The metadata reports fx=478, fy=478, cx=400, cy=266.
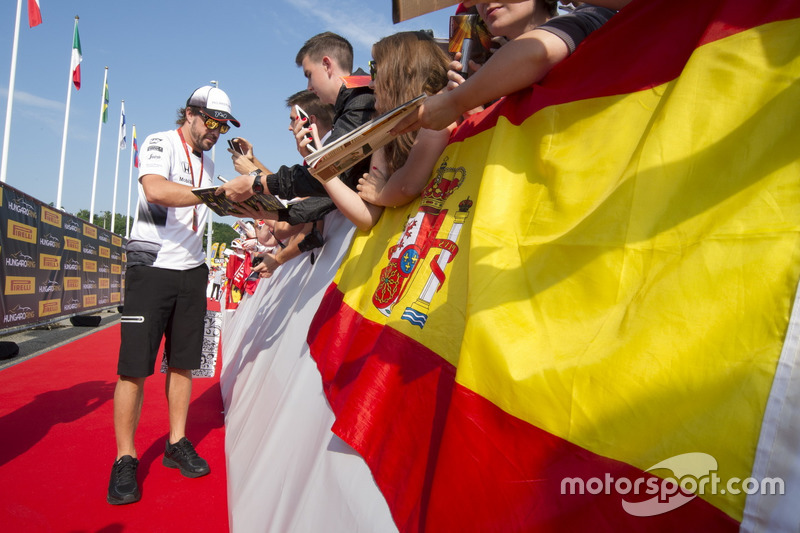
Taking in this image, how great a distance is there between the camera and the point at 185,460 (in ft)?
9.56

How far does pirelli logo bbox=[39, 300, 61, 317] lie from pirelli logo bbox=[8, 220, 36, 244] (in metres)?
1.21

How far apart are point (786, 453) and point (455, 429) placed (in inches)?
19.7

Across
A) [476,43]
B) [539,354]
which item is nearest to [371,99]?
[476,43]

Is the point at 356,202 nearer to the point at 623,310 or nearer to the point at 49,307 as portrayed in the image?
the point at 623,310

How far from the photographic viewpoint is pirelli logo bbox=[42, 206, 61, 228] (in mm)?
8883

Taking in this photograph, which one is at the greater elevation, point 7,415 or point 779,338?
point 779,338

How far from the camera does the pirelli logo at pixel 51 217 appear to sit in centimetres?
888

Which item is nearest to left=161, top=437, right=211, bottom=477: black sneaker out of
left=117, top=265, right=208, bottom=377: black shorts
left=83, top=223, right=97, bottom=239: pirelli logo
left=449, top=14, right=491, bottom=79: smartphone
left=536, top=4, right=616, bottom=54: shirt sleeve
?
left=117, top=265, right=208, bottom=377: black shorts

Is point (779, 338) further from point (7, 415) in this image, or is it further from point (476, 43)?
point (7, 415)

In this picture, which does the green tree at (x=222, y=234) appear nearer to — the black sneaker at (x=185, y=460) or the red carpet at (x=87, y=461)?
the red carpet at (x=87, y=461)

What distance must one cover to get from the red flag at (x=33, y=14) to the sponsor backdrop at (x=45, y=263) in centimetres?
577

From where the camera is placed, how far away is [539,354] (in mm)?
839

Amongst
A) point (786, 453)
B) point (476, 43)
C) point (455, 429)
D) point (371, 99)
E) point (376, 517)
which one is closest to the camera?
point (786, 453)

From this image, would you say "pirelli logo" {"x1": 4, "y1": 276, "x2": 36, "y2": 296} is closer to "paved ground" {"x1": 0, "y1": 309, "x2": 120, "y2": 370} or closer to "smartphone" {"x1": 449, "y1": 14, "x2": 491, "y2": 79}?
"paved ground" {"x1": 0, "y1": 309, "x2": 120, "y2": 370}
